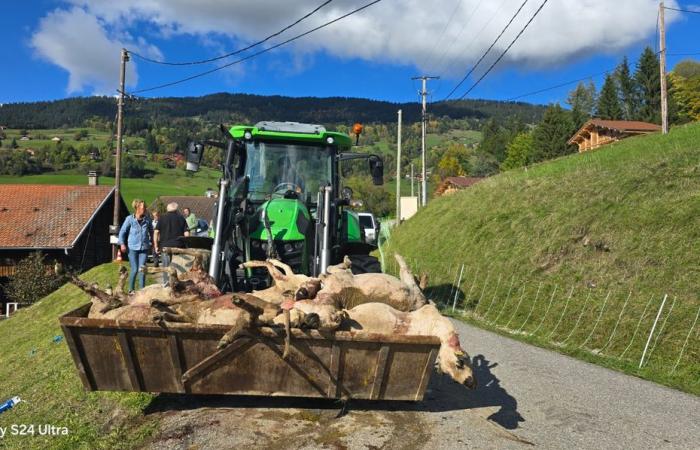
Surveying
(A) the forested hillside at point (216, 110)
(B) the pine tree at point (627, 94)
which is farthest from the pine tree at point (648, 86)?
(A) the forested hillside at point (216, 110)

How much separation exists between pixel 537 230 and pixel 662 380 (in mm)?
9032

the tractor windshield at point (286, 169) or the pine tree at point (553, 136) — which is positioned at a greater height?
the pine tree at point (553, 136)

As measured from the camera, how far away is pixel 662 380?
784 cm

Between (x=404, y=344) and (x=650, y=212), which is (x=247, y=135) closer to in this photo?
(x=404, y=344)

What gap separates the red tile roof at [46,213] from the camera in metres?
34.3

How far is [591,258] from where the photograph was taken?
13.4 metres

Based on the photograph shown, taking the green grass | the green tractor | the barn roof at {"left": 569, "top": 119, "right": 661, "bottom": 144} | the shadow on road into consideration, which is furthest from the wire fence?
the green grass

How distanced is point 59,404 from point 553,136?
69986mm

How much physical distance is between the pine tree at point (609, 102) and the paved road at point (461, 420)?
75.6 metres

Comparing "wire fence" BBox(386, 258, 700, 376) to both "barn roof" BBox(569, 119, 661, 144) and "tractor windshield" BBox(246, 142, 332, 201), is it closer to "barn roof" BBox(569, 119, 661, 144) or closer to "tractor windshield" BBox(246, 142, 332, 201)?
"tractor windshield" BBox(246, 142, 332, 201)

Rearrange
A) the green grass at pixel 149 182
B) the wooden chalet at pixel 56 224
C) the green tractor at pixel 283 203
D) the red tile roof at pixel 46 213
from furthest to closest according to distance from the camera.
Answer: the green grass at pixel 149 182 → the red tile roof at pixel 46 213 → the wooden chalet at pixel 56 224 → the green tractor at pixel 283 203

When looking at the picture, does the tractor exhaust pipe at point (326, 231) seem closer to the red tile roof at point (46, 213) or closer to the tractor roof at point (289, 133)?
the tractor roof at point (289, 133)

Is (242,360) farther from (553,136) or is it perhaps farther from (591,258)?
(553,136)

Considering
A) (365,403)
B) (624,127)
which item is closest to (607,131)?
(624,127)
